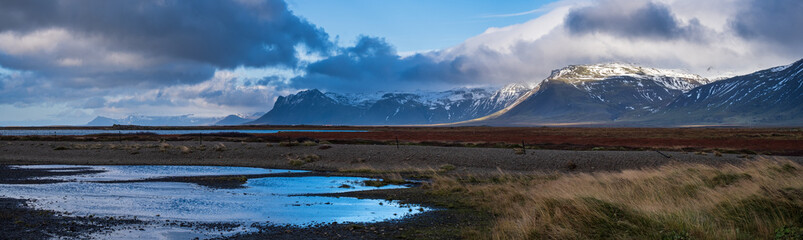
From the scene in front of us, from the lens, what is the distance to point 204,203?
23.4 m

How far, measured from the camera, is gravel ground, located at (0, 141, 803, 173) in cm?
4138

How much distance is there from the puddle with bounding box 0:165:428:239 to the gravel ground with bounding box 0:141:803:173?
515 inches

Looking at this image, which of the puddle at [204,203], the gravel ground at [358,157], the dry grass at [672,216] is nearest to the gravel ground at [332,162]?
A: the gravel ground at [358,157]

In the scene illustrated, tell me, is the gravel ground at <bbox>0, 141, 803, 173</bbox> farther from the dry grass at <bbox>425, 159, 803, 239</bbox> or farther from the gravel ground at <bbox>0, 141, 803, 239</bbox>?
the dry grass at <bbox>425, 159, 803, 239</bbox>

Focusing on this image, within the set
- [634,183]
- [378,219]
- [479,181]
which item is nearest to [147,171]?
[479,181]

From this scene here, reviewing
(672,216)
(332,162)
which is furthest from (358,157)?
(672,216)

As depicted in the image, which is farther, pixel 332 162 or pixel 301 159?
pixel 301 159

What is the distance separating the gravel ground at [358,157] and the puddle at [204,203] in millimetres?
13075

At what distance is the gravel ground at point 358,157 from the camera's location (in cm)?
4138

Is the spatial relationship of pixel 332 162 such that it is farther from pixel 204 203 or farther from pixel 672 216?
pixel 672 216

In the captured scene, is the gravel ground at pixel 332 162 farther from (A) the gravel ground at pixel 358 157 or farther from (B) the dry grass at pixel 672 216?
(B) the dry grass at pixel 672 216

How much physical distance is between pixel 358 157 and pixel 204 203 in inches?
1007

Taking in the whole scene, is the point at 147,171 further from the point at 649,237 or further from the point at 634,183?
the point at 649,237

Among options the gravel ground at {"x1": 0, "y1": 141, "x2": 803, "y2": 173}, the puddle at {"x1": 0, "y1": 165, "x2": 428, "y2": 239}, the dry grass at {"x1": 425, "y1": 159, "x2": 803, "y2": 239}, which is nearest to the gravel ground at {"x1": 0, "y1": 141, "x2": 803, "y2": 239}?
the gravel ground at {"x1": 0, "y1": 141, "x2": 803, "y2": 173}
